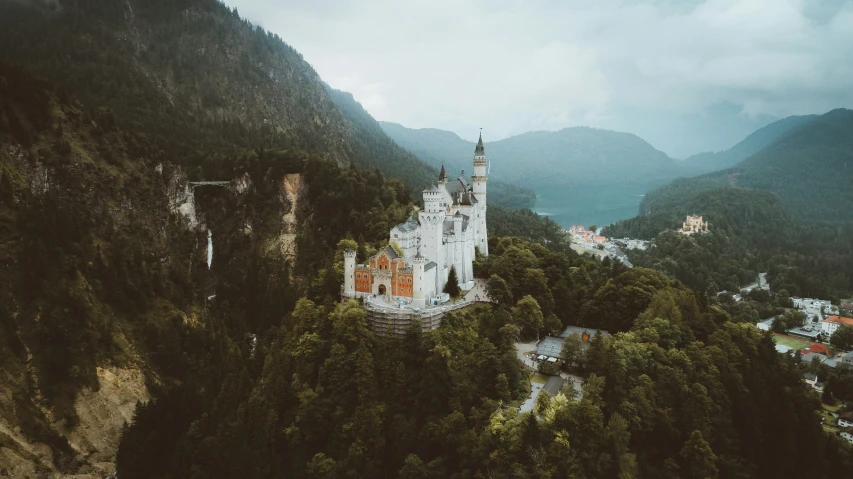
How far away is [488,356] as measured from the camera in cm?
3600

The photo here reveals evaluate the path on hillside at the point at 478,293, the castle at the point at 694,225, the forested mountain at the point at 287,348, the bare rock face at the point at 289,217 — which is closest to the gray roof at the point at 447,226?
the path on hillside at the point at 478,293

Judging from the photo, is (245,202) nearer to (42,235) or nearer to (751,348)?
(42,235)

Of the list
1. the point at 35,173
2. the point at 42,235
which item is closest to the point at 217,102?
the point at 35,173

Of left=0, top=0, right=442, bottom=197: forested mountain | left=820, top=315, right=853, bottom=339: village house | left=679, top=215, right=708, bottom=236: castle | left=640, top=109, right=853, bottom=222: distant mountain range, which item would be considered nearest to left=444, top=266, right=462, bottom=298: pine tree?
left=0, top=0, right=442, bottom=197: forested mountain

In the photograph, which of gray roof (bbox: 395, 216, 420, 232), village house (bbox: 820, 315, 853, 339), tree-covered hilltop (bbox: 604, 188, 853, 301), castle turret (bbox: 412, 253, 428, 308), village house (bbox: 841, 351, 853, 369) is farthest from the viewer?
tree-covered hilltop (bbox: 604, 188, 853, 301)

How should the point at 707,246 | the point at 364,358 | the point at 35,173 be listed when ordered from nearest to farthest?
the point at 364,358 < the point at 35,173 < the point at 707,246

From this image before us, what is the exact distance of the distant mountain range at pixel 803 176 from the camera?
130 metres

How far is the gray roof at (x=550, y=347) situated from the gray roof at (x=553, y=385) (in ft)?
10.4

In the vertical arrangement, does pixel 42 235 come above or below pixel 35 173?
below

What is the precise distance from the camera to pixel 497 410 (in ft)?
106

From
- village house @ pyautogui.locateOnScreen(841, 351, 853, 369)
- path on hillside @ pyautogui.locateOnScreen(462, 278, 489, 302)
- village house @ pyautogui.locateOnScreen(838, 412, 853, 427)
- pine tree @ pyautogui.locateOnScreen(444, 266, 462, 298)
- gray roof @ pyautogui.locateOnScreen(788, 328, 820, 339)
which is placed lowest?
village house @ pyautogui.locateOnScreen(838, 412, 853, 427)

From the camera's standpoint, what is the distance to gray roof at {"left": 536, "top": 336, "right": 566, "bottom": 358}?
39.6m

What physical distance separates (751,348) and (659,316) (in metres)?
7.79

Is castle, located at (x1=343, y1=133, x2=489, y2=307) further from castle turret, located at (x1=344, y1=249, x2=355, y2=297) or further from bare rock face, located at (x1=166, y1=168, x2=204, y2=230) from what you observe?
bare rock face, located at (x1=166, y1=168, x2=204, y2=230)
